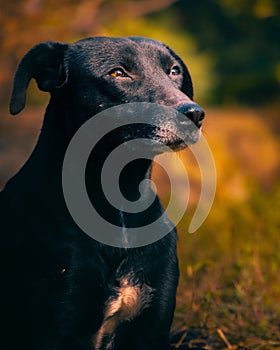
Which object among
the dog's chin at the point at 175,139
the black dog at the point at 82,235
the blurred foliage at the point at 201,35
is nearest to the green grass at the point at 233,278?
the black dog at the point at 82,235

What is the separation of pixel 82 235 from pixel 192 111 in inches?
31.0

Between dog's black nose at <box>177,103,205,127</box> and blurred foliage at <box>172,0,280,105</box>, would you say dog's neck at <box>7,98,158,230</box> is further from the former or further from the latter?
blurred foliage at <box>172,0,280,105</box>

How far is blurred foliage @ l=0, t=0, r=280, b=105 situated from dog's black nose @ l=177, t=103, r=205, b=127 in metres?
5.39

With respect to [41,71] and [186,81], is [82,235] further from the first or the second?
[186,81]

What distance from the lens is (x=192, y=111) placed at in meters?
3.45

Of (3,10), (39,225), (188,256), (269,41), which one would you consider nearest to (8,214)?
(39,225)

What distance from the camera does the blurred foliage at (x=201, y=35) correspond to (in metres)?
9.05

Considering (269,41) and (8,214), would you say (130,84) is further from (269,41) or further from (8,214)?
(269,41)

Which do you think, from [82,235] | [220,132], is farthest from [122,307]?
[220,132]

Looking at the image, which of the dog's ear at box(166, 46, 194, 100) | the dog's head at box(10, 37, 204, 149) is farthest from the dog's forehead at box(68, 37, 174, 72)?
the dog's ear at box(166, 46, 194, 100)

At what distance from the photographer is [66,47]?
12.8ft

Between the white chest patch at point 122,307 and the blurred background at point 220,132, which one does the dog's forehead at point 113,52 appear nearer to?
the white chest patch at point 122,307

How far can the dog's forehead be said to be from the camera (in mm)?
3756

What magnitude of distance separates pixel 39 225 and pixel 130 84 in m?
0.84
